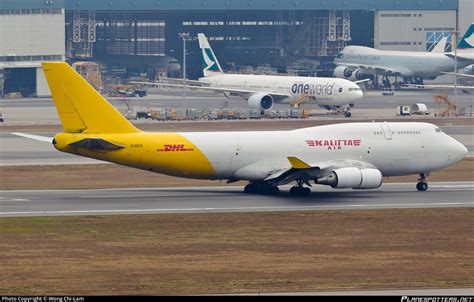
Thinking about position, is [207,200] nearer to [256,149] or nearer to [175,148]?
[175,148]

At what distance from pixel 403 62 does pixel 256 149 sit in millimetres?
127775

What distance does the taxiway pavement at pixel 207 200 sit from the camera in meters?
55.0

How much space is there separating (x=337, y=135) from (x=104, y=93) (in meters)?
118

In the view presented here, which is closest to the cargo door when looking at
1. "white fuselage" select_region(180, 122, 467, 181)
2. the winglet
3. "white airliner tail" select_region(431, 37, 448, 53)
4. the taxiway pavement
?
"white fuselage" select_region(180, 122, 467, 181)

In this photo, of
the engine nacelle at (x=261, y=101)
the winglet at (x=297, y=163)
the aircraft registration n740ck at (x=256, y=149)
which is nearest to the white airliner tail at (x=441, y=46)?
the engine nacelle at (x=261, y=101)

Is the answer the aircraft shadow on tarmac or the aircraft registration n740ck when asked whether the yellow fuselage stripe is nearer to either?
the aircraft registration n740ck

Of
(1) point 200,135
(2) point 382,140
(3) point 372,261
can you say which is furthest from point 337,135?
(3) point 372,261

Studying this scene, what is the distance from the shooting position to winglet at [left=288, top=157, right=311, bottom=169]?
5766cm

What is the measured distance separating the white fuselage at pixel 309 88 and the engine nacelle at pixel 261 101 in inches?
106

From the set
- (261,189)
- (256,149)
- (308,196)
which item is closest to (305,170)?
(308,196)

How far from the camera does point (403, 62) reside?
184 meters

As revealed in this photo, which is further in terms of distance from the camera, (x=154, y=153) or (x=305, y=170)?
(x=305, y=170)

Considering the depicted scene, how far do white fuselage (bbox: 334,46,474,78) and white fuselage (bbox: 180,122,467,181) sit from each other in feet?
390

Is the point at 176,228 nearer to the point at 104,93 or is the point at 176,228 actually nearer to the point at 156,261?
the point at 156,261
